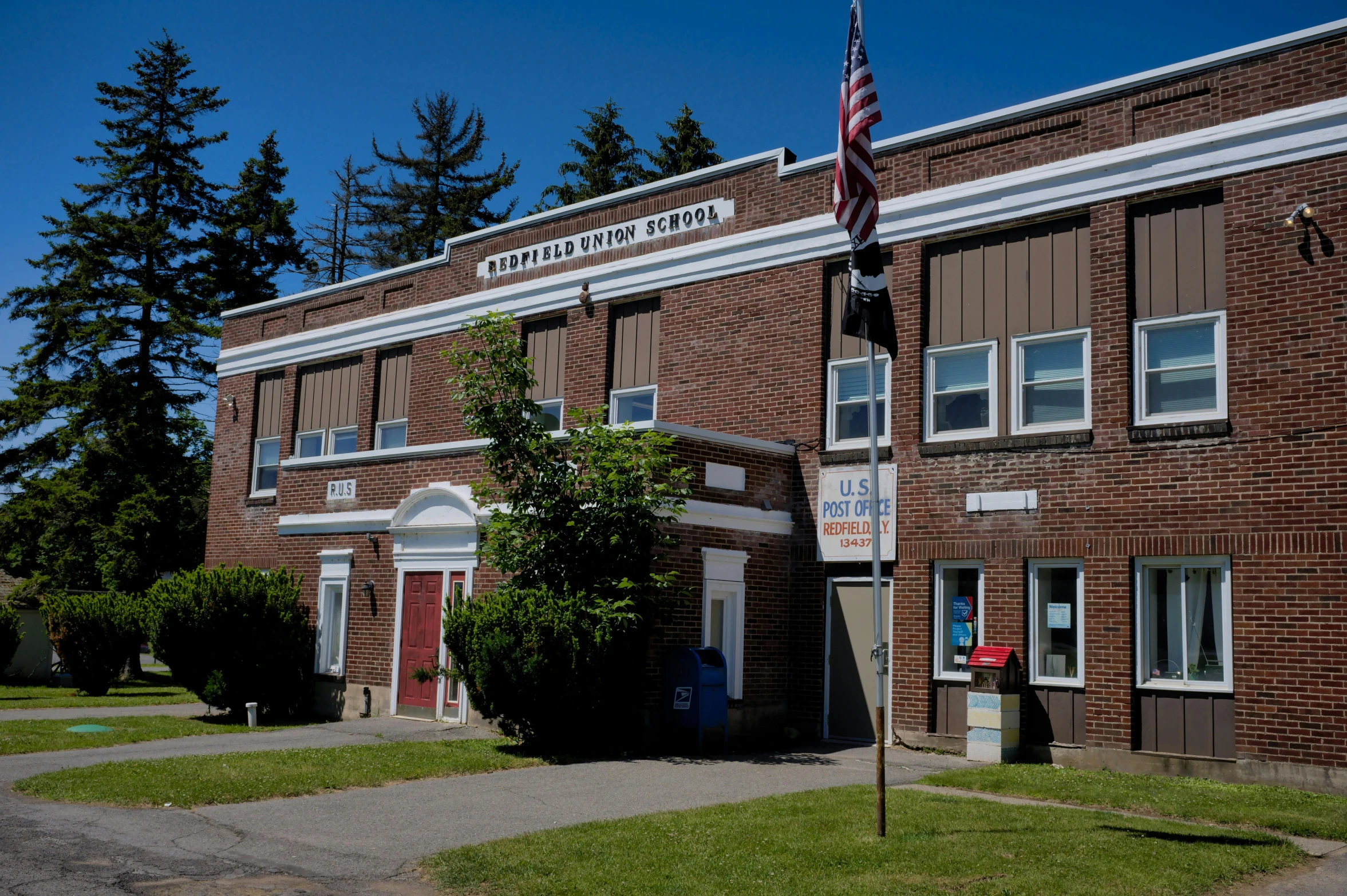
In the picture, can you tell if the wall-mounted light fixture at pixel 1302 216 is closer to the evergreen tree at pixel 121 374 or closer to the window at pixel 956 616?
the window at pixel 956 616

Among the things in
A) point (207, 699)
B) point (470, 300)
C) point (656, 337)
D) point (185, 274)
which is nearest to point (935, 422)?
point (656, 337)

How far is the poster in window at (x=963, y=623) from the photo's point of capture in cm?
1513

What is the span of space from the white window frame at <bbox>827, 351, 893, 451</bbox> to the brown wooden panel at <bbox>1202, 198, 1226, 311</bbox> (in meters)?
4.22

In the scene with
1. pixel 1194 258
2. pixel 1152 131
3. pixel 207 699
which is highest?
pixel 1152 131

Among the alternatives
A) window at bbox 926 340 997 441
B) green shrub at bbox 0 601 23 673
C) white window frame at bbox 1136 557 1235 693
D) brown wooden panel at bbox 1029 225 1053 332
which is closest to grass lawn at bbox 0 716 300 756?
green shrub at bbox 0 601 23 673

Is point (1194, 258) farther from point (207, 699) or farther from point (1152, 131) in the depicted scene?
point (207, 699)

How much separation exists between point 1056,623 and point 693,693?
468 cm

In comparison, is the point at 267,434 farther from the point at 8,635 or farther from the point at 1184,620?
the point at 1184,620

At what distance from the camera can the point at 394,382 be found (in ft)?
78.2

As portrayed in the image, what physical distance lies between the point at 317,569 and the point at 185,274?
20.2 meters

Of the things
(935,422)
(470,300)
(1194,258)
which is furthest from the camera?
(470,300)

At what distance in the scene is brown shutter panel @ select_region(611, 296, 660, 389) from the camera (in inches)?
771

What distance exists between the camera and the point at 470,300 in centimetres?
2255

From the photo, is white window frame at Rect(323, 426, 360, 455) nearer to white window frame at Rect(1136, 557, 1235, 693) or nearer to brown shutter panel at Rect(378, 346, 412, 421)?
brown shutter panel at Rect(378, 346, 412, 421)
